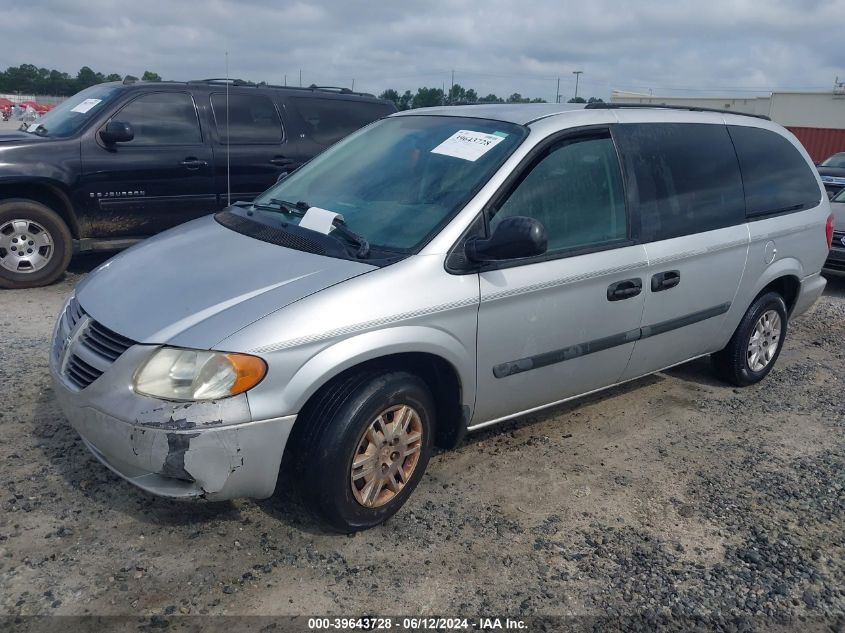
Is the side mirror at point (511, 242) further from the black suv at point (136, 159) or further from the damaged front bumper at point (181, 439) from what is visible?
the black suv at point (136, 159)

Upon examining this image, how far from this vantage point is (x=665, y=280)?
3.98 m

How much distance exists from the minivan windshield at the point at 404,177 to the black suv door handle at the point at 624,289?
905mm

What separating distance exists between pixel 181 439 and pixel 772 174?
13.6 feet

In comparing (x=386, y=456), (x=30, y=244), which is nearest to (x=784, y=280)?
(x=386, y=456)

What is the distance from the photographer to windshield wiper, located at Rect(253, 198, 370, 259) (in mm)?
3141

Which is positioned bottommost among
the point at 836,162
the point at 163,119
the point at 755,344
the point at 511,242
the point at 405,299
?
the point at 755,344

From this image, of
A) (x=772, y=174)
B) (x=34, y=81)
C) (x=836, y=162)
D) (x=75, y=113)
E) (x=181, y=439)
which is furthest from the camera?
(x=34, y=81)

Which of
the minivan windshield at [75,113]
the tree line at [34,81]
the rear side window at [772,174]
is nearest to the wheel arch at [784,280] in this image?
the rear side window at [772,174]

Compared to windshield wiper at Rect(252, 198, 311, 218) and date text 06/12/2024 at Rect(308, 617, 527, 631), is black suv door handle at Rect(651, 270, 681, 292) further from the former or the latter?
date text 06/12/2024 at Rect(308, 617, 527, 631)

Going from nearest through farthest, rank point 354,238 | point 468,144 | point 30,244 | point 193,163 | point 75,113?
1. point 354,238
2. point 468,144
3. point 30,244
4. point 75,113
5. point 193,163

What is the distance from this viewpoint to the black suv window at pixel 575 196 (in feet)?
11.4

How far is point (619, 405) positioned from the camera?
4.74 m

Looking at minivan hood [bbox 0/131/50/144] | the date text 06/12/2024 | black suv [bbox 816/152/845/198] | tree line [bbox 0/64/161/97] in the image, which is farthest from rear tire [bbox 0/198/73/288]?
tree line [bbox 0/64/161/97]

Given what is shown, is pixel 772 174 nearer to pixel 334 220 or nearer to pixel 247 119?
pixel 334 220
